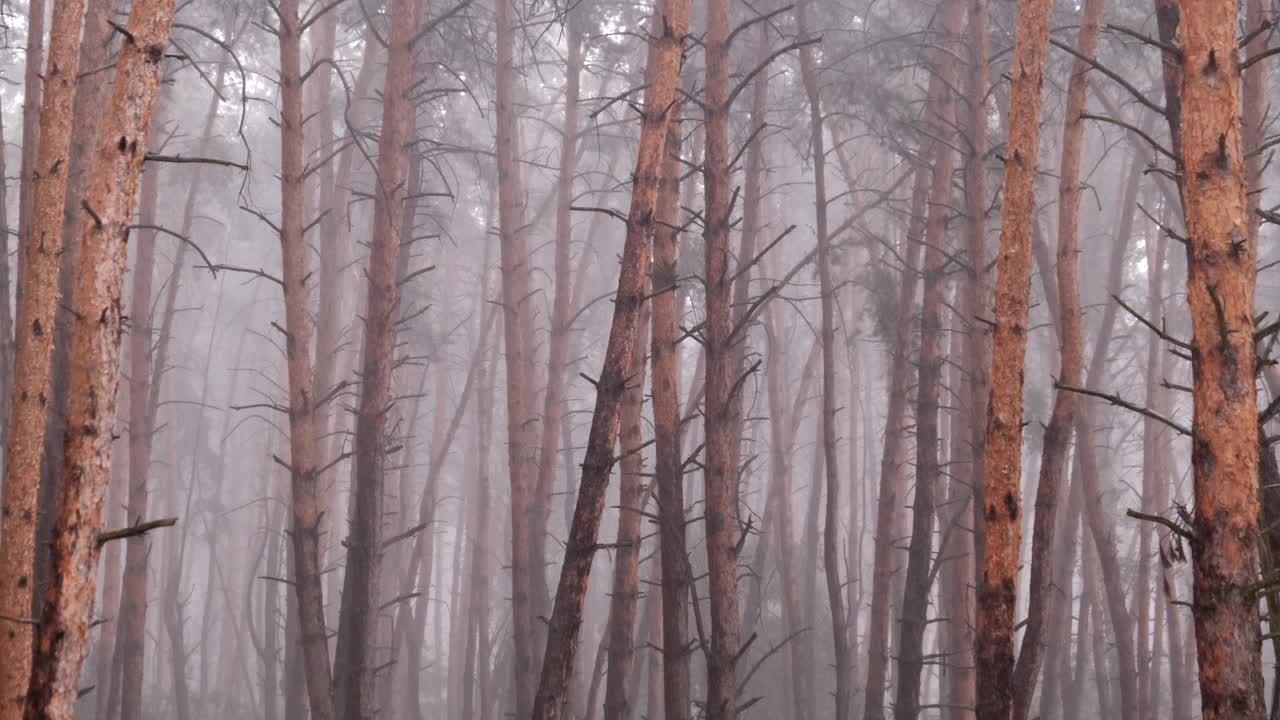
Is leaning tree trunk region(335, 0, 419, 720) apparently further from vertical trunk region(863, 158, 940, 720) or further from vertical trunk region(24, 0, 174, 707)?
vertical trunk region(863, 158, 940, 720)

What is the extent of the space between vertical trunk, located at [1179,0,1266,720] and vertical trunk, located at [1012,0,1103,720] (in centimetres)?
275

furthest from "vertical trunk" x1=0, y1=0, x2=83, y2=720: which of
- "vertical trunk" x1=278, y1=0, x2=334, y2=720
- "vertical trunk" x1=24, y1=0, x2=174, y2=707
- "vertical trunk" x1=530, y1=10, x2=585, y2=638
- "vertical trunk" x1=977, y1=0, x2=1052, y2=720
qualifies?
"vertical trunk" x1=530, y1=10, x2=585, y2=638

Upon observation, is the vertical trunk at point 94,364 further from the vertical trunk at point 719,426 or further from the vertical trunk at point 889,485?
the vertical trunk at point 889,485

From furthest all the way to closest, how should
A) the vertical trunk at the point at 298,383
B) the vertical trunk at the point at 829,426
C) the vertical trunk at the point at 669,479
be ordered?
1. the vertical trunk at the point at 829,426
2. the vertical trunk at the point at 298,383
3. the vertical trunk at the point at 669,479

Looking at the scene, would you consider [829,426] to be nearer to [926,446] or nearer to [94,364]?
[926,446]

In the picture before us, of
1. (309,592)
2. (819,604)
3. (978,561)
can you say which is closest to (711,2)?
(978,561)

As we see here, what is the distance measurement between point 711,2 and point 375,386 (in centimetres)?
395

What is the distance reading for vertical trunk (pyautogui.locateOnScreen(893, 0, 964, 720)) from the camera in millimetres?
9305

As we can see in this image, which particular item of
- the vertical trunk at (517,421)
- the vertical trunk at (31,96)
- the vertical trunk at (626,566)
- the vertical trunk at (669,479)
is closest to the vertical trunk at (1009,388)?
the vertical trunk at (669,479)

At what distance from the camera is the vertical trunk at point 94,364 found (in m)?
4.53

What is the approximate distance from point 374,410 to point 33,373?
329cm

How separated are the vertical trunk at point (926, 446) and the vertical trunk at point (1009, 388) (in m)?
2.66

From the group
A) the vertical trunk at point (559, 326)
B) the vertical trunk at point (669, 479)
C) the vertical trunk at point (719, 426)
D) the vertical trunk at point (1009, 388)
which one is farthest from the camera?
the vertical trunk at point (559, 326)

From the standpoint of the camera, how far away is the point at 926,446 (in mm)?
9531
